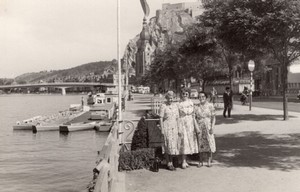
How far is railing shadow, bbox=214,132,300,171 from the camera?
1136cm

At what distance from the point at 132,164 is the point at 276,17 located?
12.3m

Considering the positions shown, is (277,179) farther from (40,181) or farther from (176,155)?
(40,181)

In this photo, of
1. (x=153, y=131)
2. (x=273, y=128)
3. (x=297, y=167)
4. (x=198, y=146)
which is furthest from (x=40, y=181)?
(x=297, y=167)

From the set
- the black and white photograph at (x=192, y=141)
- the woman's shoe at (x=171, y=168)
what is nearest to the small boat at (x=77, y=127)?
the black and white photograph at (x=192, y=141)

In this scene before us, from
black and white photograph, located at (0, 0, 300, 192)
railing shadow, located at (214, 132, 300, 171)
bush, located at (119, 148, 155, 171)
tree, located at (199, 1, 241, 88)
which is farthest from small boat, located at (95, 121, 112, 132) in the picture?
bush, located at (119, 148, 155, 171)

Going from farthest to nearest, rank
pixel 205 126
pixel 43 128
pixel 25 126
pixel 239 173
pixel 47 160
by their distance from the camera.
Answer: pixel 25 126, pixel 43 128, pixel 47 160, pixel 205 126, pixel 239 173

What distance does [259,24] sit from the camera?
20.6 m

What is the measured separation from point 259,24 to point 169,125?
11.6 meters

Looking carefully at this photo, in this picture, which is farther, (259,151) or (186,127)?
(259,151)

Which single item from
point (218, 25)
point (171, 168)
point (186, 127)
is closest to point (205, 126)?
point (186, 127)

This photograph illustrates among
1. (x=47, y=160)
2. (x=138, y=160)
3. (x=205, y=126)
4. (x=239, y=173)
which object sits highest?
(x=205, y=126)

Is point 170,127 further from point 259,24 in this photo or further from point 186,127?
point 259,24

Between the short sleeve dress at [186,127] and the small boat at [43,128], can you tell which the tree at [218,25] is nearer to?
the short sleeve dress at [186,127]

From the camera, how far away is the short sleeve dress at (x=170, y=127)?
35.1 feet
